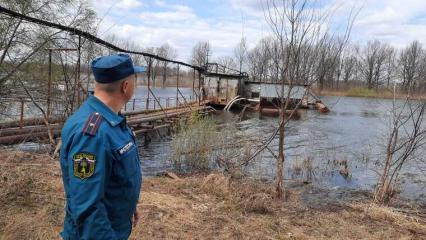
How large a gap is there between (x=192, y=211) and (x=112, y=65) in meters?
4.88

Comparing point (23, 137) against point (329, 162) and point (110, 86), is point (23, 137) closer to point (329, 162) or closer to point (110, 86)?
point (329, 162)

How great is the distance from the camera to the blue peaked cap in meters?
2.70

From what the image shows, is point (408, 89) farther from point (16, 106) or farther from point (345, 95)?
point (345, 95)

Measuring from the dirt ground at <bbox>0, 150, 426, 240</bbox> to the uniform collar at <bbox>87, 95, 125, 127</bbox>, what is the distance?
291cm

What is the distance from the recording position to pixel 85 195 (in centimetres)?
249

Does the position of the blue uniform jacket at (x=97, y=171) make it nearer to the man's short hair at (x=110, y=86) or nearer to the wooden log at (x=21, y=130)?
the man's short hair at (x=110, y=86)

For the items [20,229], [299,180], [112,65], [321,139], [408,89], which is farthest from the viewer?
[321,139]

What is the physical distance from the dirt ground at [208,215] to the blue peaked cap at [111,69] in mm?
2997

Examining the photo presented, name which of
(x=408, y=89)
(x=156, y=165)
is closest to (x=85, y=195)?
(x=408, y=89)

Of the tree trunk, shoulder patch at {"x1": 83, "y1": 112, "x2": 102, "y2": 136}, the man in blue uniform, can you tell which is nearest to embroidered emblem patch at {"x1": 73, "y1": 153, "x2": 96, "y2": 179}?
the man in blue uniform

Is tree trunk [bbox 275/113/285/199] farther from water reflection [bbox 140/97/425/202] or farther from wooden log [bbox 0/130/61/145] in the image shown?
wooden log [bbox 0/130/61/145]

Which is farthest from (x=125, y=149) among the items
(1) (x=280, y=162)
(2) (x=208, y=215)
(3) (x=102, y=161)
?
(1) (x=280, y=162)

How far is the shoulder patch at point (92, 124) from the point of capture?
251 centimetres

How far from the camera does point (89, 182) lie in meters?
2.48
